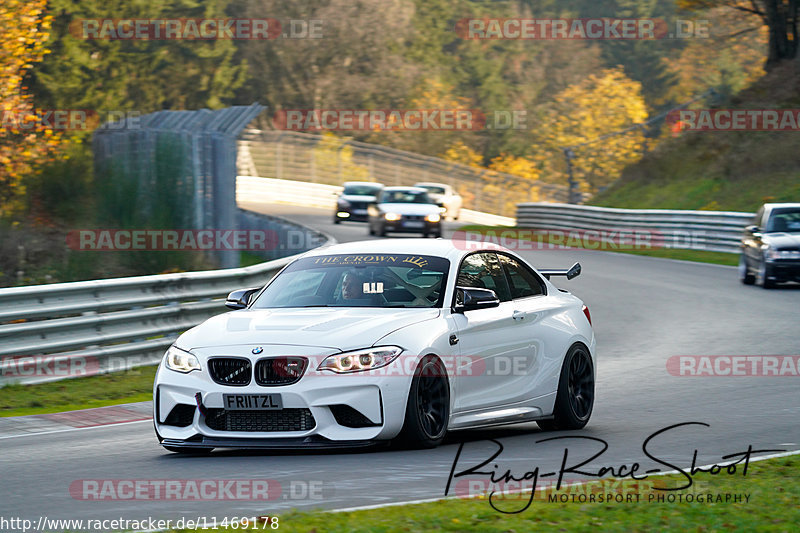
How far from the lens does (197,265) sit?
66.0ft

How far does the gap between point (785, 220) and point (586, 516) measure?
19.7m

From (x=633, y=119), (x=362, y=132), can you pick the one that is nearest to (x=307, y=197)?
(x=362, y=132)

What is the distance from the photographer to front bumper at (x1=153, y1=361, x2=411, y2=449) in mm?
8531

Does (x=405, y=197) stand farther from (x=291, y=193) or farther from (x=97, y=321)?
(x=291, y=193)

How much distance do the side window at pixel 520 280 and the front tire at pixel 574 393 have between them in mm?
584

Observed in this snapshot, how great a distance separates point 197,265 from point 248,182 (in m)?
47.0

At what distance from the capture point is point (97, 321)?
13969mm

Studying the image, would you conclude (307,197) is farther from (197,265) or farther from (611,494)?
(611,494)

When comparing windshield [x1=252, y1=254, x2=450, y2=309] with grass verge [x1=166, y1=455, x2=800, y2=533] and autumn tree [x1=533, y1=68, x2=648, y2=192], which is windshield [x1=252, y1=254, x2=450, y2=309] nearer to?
grass verge [x1=166, y1=455, x2=800, y2=533]

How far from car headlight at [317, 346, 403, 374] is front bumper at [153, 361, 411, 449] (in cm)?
5

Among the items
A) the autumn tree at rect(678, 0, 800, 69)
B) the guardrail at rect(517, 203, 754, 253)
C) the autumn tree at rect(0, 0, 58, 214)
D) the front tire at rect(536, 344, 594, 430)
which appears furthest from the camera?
the autumn tree at rect(678, 0, 800, 69)

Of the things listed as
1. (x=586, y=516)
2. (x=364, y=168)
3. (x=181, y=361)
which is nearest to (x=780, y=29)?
(x=364, y=168)

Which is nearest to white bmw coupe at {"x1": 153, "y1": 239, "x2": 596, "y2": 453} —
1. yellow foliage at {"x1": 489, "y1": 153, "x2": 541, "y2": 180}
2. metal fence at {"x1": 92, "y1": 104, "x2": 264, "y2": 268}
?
metal fence at {"x1": 92, "y1": 104, "x2": 264, "y2": 268}

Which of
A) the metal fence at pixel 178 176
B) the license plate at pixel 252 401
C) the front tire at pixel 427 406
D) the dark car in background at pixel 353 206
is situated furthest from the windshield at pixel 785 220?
the dark car in background at pixel 353 206
